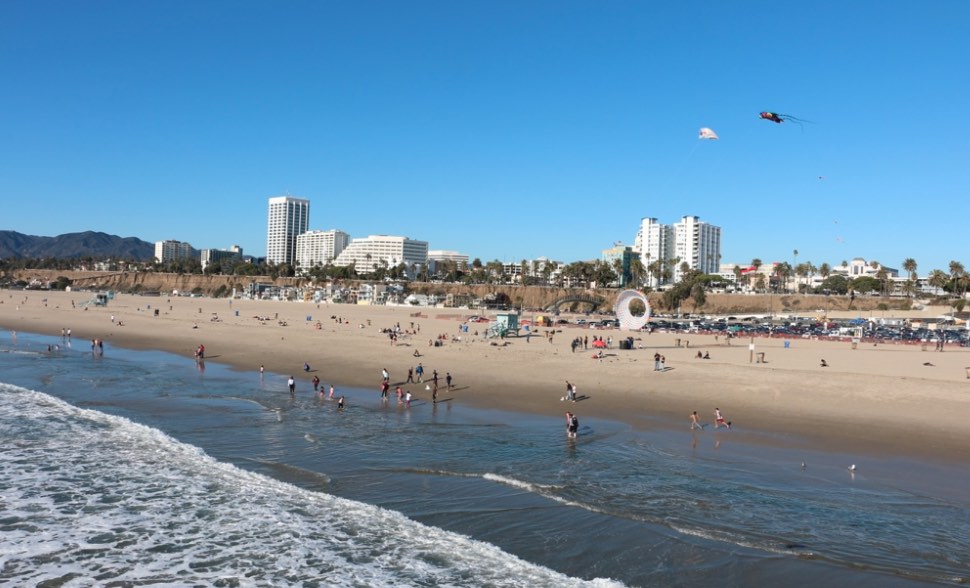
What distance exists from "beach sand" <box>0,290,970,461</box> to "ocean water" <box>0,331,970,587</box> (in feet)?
8.28

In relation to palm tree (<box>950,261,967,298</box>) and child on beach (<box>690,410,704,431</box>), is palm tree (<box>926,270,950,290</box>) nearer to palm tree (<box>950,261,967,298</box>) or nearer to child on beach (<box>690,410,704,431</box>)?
palm tree (<box>950,261,967,298</box>)

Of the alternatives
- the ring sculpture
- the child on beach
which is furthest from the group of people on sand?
the ring sculpture

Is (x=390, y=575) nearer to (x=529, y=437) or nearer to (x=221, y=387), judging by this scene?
(x=529, y=437)

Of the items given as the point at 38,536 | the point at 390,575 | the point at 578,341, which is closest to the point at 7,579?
the point at 38,536

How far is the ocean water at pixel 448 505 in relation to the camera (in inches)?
383

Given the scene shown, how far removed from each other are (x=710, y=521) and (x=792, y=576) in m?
1.98

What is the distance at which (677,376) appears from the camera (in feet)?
89.3

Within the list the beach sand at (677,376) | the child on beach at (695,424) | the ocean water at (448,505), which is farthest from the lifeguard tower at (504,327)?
the child on beach at (695,424)

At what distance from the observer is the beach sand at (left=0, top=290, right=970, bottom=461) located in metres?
19.4

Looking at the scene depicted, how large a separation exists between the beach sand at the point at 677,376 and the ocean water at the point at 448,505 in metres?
2.52

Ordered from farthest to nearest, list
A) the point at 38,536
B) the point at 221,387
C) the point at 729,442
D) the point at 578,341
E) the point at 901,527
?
the point at 578,341, the point at 221,387, the point at 729,442, the point at 901,527, the point at 38,536

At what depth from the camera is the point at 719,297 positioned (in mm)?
116500

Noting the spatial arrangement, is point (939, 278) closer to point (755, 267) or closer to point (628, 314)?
point (755, 267)

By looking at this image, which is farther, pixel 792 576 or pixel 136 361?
pixel 136 361
